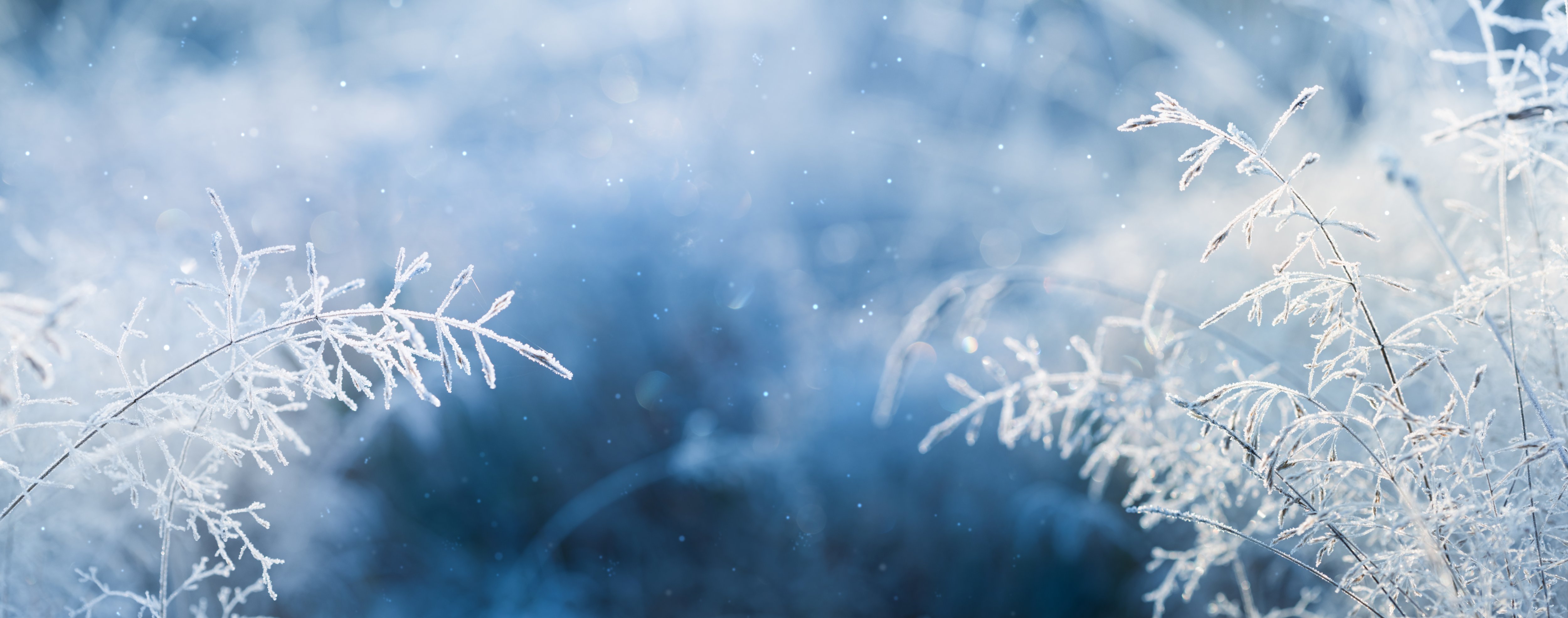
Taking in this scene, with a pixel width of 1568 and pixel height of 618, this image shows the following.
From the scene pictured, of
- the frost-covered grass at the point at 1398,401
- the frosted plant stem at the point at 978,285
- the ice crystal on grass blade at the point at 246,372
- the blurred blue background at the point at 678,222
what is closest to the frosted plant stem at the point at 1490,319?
the frost-covered grass at the point at 1398,401

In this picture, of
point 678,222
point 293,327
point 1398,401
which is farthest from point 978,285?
point 678,222

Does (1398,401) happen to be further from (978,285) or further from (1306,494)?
(978,285)

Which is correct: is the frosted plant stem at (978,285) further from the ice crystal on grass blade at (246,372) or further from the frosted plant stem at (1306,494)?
the ice crystal on grass blade at (246,372)

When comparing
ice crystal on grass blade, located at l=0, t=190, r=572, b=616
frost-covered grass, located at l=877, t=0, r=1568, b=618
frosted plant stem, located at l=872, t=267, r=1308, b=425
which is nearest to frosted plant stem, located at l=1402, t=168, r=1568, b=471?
frost-covered grass, located at l=877, t=0, r=1568, b=618

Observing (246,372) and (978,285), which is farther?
(978,285)

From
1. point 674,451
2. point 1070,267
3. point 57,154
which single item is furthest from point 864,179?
point 57,154

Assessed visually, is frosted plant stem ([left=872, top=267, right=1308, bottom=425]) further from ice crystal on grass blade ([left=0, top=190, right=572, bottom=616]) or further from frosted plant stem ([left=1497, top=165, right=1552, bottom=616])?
ice crystal on grass blade ([left=0, top=190, right=572, bottom=616])
